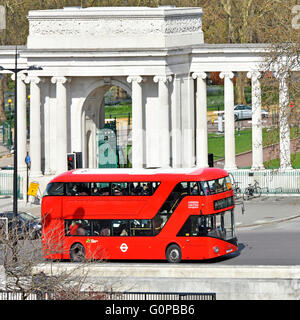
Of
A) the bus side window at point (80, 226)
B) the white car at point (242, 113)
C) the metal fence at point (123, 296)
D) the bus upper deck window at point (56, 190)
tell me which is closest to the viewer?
the metal fence at point (123, 296)

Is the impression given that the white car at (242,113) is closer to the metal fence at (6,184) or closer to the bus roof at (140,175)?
the metal fence at (6,184)

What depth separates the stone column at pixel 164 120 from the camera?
232 feet

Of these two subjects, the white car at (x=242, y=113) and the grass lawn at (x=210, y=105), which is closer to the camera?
the white car at (x=242, y=113)

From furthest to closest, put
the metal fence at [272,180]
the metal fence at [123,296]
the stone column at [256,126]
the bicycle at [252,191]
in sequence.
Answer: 1. the metal fence at [272,180]
2. the stone column at [256,126]
3. the bicycle at [252,191]
4. the metal fence at [123,296]

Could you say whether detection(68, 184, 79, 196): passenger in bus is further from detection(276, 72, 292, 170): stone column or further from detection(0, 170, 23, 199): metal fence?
detection(0, 170, 23, 199): metal fence

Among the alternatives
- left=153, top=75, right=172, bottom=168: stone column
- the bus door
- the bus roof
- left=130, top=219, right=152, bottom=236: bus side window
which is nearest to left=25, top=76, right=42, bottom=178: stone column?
left=153, top=75, right=172, bottom=168: stone column

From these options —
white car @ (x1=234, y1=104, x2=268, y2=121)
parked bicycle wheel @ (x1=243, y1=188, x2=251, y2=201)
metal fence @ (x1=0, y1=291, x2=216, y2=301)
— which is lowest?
metal fence @ (x1=0, y1=291, x2=216, y2=301)

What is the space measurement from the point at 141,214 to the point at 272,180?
22.2 m

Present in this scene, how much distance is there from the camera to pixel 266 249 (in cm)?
5362

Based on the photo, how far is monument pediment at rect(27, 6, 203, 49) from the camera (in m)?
69.9

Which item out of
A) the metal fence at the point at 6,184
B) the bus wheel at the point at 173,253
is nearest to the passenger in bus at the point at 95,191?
the bus wheel at the point at 173,253

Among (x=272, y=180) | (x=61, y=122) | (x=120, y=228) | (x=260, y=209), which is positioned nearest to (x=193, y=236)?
(x=120, y=228)

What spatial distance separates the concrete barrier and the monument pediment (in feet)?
88.7
